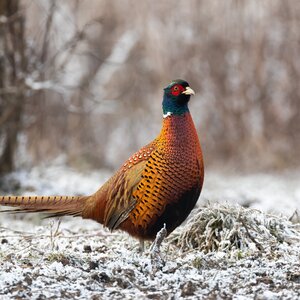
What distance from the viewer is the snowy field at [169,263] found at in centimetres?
347

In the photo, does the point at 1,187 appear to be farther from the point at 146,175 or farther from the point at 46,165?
the point at 146,175

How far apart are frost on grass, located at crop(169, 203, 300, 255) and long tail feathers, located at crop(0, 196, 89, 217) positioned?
0.74 metres

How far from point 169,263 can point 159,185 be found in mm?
513

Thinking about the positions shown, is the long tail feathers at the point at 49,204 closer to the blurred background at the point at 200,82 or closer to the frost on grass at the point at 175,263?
the frost on grass at the point at 175,263

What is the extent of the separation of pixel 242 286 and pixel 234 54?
9.61 m

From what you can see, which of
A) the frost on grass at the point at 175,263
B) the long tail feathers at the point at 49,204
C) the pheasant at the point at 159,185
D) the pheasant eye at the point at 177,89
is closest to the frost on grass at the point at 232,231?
the frost on grass at the point at 175,263

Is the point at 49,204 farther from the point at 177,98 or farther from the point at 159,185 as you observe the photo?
the point at 177,98

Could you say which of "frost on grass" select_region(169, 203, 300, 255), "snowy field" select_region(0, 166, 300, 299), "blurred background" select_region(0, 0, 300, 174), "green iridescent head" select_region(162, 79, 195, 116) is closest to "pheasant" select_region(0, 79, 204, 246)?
"green iridescent head" select_region(162, 79, 195, 116)

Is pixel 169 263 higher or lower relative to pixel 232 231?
lower

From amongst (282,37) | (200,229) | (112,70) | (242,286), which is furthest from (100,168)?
(242,286)

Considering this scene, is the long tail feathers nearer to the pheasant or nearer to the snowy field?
the pheasant

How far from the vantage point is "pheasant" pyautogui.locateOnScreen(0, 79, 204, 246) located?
13.9ft

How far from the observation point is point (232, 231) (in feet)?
15.3

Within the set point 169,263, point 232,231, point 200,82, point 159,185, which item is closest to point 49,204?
point 159,185
